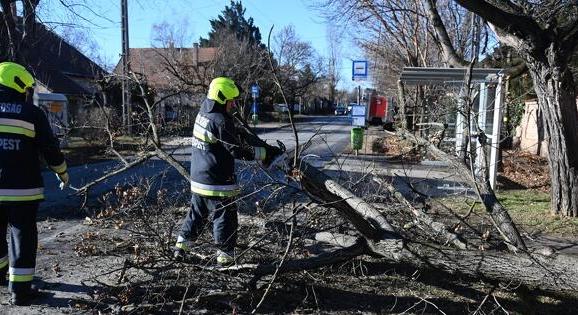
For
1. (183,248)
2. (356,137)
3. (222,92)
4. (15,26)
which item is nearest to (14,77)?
(222,92)

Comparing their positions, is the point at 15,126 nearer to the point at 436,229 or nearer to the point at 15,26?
the point at 436,229

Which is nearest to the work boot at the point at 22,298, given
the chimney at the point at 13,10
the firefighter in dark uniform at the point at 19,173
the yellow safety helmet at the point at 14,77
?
the firefighter in dark uniform at the point at 19,173

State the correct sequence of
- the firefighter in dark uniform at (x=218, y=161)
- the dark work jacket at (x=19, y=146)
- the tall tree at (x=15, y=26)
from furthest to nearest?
the tall tree at (x=15, y=26), the firefighter in dark uniform at (x=218, y=161), the dark work jacket at (x=19, y=146)

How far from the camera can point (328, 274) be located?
15.7 ft

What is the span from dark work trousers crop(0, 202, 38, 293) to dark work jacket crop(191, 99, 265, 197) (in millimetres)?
1399

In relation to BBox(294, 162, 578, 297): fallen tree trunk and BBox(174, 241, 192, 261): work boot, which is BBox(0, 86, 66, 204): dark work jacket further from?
BBox(294, 162, 578, 297): fallen tree trunk

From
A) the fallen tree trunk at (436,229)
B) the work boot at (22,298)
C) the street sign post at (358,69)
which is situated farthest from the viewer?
the street sign post at (358,69)

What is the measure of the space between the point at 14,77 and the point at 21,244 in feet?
4.44

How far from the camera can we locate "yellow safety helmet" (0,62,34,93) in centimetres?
425

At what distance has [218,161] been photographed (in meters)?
4.85

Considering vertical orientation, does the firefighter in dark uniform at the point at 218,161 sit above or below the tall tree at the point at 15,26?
below

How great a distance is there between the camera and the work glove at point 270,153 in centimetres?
467

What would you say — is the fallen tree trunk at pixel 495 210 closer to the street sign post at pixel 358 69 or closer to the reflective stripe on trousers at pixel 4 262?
the reflective stripe on trousers at pixel 4 262

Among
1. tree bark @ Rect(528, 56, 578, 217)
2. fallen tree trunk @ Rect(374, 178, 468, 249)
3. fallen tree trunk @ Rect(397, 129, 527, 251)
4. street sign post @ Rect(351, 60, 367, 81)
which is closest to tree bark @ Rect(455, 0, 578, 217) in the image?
tree bark @ Rect(528, 56, 578, 217)
